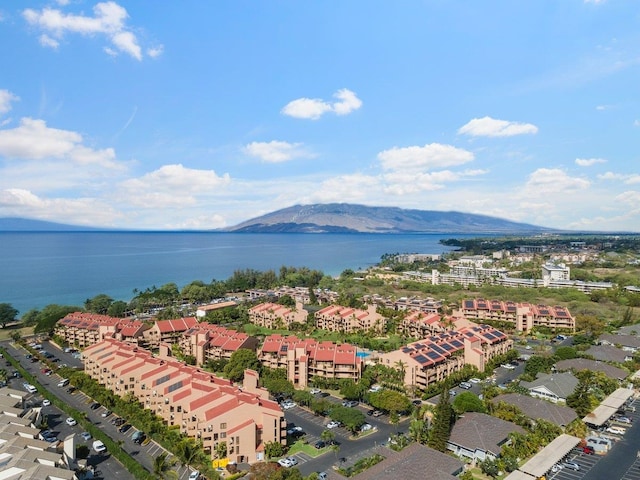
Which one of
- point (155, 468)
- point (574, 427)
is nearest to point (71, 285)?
point (155, 468)

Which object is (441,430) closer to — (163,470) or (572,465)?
(572,465)

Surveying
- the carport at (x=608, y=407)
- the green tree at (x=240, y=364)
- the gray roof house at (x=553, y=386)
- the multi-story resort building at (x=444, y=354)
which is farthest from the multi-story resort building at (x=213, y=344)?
the carport at (x=608, y=407)

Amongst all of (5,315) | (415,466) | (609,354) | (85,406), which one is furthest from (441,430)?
(5,315)

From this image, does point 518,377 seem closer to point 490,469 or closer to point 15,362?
point 490,469

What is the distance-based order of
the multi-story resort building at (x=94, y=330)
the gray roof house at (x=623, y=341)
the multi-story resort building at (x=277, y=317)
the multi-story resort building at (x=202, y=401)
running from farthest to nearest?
the multi-story resort building at (x=277, y=317)
the multi-story resort building at (x=94, y=330)
the gray roof house at (x=623, y=341)
the multi-story resort building at (x=202, y=401)

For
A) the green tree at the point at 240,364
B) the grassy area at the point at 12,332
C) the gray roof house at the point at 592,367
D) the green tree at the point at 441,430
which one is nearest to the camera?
the green tree at the point at 441,430

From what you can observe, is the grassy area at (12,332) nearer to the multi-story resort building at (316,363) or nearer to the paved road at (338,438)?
the multi-story resort building at (316,363)

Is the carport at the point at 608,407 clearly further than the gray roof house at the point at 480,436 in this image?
Yes
